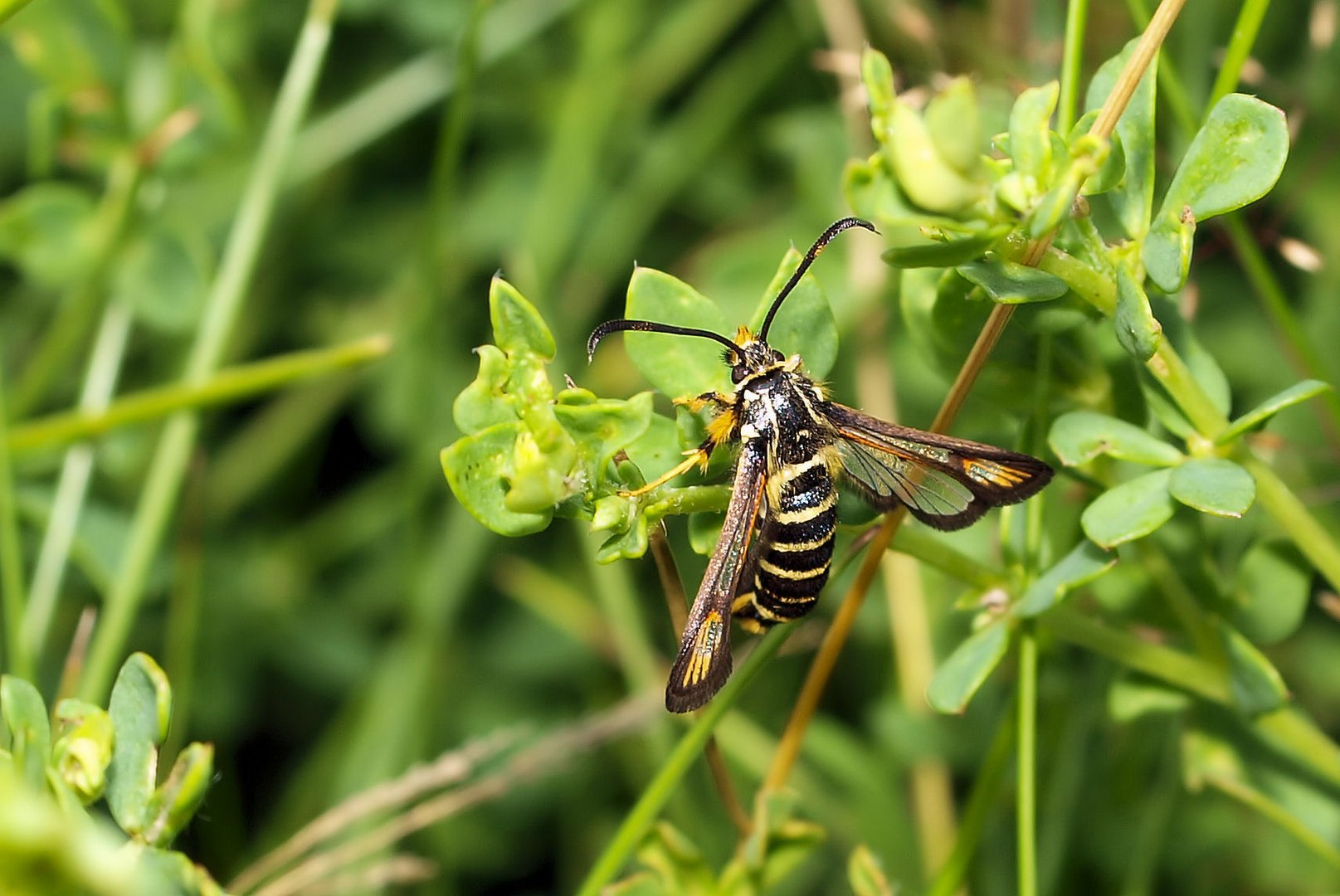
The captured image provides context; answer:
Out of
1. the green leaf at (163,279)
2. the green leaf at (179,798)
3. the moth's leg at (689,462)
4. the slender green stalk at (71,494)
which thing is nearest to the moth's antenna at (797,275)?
the moth's leg at (689,462)

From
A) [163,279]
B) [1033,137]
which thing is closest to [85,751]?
[1033,137]

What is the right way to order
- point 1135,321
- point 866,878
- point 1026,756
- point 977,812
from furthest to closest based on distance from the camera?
point 977,812 < point 866,878 < point 1026,756 < point 1135,321

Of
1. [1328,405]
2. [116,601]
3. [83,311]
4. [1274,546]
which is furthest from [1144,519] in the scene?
[83,311]

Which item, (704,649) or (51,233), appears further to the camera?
(51,233)

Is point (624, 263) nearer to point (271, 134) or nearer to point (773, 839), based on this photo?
point (271, 134)

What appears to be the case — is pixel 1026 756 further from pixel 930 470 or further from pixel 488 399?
pixel 488 399

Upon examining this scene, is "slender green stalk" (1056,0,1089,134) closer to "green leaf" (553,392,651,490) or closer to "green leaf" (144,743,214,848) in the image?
"green leaf" (553,392,651,490)

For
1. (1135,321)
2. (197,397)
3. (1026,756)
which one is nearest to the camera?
(1135,321)
